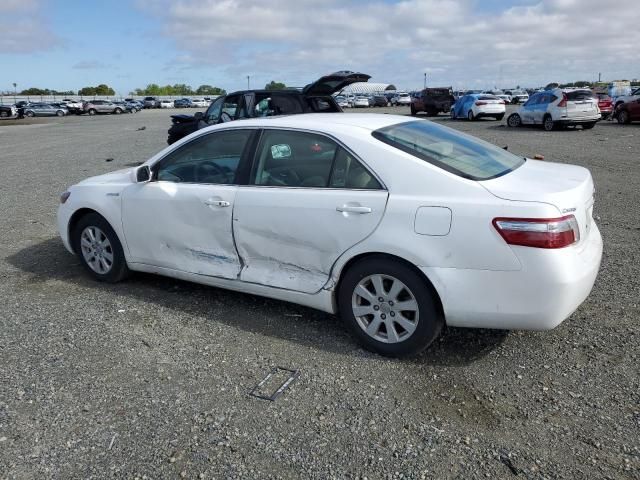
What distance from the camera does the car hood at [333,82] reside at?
9133 millimetres

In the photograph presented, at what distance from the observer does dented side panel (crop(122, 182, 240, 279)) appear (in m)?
4.30

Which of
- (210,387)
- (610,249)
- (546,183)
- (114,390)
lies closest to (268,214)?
(210,387)

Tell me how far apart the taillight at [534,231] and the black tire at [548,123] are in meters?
20.0

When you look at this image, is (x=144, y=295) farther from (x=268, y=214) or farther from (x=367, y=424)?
(x=367, y=424)

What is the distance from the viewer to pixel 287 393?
3.38m

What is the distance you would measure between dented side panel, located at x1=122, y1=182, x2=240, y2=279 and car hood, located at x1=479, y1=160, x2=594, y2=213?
1956 mm

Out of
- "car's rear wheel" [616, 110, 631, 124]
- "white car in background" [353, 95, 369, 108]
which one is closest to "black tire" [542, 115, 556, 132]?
"car's rear wheel" [616, 110, 631, 124]

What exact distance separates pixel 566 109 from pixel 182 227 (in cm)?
1975

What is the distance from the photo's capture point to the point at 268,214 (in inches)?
158

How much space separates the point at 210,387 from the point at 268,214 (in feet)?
4.19

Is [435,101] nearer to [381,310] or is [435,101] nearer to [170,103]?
[381,310]

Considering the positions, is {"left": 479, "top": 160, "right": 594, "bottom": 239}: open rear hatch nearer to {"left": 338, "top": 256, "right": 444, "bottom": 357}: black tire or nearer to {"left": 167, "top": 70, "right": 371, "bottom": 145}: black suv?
{"left": 338, "top": 256, "right": 444, "bottom": 357}: black tire

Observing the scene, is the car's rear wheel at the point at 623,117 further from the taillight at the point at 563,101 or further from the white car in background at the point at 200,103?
the white car in background at the point at 200,103

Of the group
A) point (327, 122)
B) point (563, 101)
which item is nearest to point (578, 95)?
point (563, 101)
